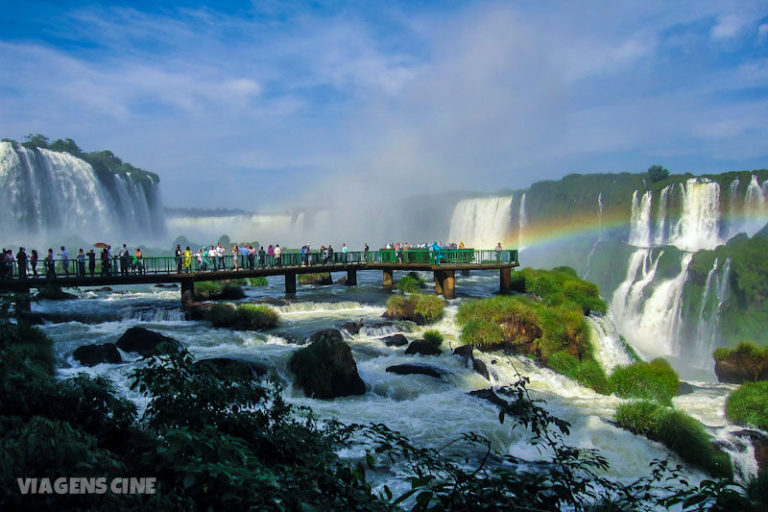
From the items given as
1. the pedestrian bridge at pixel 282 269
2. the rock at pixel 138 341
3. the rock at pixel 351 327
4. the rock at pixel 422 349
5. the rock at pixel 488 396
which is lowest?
the rock at pixel 488 396

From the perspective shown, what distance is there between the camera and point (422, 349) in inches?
607

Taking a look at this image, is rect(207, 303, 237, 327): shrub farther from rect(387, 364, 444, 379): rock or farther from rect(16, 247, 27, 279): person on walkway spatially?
rect(16, 247, 27, 279): person on walkway

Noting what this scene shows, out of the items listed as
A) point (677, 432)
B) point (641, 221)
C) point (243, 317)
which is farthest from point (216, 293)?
point (641, 221)

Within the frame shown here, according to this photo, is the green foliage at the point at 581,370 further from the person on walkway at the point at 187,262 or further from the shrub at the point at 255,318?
the person on walkway at the point at 187,262

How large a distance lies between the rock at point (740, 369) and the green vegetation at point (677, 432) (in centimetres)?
867

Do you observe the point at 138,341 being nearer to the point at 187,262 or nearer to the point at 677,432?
the point at 187,262

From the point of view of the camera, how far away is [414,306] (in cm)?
2066

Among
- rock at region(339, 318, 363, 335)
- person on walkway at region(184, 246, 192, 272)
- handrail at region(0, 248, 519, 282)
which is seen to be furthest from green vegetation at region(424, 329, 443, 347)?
person on walkway at region(184, 246, 192, 272)

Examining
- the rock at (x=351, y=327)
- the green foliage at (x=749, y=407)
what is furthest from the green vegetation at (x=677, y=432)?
the rock at (x=351, y=327)

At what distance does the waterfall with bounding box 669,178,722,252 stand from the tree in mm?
14318

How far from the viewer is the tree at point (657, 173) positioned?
5866 cm

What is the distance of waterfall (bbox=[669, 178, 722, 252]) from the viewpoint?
43.2 m

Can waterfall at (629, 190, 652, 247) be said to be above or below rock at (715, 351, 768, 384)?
above

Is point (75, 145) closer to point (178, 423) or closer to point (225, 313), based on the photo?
point (225, 313)
